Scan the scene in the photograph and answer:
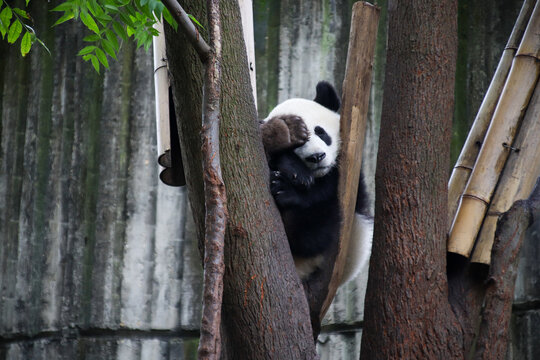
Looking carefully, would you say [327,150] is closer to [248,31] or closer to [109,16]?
[248,31]

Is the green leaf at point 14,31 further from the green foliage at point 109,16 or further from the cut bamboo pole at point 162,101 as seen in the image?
the cut bamboo pole at point 162,101

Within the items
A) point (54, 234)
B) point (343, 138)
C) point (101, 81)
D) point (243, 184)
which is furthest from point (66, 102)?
point (243, 184)

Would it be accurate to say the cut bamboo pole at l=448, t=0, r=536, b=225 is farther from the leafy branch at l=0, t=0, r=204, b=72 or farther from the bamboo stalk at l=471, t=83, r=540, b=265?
the leafy branch at l=0, t=0, r=204, b=72

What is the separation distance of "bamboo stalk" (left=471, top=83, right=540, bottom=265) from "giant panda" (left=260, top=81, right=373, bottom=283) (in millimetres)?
580

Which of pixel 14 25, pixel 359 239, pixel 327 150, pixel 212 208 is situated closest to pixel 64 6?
pixel 14 25

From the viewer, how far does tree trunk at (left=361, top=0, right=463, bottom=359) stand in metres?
2.40

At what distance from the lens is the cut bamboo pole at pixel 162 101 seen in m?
2.56

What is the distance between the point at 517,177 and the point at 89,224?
2.83 metres

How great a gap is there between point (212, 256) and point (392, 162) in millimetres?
1142

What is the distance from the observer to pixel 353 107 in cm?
269

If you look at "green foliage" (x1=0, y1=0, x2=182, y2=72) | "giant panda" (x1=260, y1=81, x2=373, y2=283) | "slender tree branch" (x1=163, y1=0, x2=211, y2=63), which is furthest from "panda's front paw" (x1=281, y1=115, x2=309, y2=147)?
"slender tree branch" (x1=163, y1=0, x2=211, y2=63)

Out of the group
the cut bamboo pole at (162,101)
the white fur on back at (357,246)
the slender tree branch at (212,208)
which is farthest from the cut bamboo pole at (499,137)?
the slender tree branch at (212,208)

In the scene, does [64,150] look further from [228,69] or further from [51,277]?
[228,69]

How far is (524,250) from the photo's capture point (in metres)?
4.41
